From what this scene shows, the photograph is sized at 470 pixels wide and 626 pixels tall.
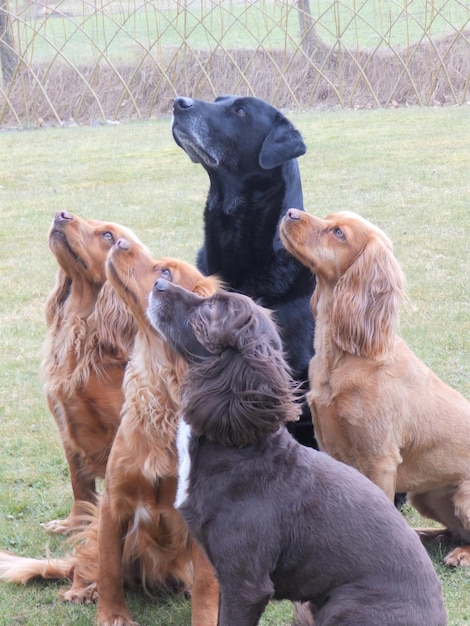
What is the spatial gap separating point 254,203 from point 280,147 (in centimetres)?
36

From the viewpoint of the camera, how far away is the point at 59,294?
14.7 ft

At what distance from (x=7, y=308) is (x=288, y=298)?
4180mm

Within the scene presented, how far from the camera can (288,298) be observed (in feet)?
15.8

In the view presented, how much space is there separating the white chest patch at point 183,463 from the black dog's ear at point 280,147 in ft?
7.14

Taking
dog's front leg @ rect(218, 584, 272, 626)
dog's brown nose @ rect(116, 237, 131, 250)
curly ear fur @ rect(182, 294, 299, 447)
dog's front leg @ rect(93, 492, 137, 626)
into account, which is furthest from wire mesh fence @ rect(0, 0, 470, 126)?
dog's front leg @ rect(218, 584, 272, 626)

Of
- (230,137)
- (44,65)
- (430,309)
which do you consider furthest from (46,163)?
(230,137)

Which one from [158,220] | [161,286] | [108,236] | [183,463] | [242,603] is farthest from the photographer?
[158,220]

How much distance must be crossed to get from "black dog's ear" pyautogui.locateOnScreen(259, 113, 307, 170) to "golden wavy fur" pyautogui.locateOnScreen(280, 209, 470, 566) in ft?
2.97

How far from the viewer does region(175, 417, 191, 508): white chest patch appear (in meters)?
3.21

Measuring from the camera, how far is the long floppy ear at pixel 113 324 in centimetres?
414

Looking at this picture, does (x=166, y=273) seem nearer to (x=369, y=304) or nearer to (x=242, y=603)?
(x=369, y=304)

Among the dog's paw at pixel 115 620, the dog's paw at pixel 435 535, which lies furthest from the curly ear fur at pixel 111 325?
the dog's paw at pixel 435 535

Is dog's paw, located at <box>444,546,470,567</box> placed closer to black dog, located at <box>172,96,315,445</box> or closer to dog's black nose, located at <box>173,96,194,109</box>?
black dog, located at <box>172,96,315,445</box>

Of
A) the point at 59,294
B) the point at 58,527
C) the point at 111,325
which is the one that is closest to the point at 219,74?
the point at 59,294
